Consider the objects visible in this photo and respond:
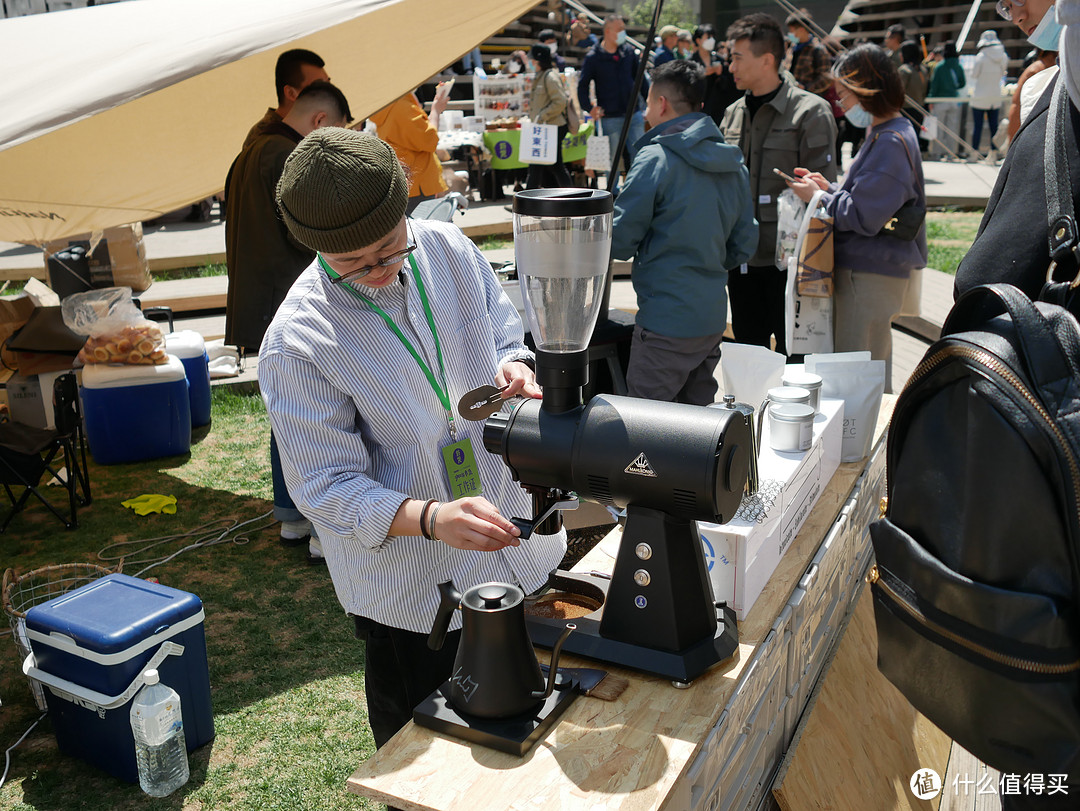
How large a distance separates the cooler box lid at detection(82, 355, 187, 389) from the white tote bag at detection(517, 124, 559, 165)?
2.97 m

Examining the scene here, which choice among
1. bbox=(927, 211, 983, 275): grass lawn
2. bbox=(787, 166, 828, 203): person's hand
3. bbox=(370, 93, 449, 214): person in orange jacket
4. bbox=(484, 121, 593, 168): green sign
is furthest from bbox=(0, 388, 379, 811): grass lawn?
bbox=(484, 121, 593, 168): green sign

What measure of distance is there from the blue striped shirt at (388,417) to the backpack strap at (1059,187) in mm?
1032

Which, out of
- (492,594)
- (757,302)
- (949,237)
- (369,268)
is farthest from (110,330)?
(949,237)

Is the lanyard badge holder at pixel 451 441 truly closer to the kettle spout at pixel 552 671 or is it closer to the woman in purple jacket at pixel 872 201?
the kettle spout at pixel 552 671

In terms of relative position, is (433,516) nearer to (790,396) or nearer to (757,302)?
(790,396)

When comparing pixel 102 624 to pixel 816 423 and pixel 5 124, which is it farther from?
pixel 816 423

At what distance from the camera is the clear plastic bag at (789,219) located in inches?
167

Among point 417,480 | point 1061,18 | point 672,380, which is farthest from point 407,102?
point 1061,18

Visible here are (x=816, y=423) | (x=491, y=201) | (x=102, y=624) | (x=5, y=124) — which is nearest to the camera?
(x=816, y=423)

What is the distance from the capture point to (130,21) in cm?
356

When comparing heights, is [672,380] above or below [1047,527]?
below

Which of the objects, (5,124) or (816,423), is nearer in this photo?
(816,423)

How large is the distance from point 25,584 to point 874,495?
3.33 m

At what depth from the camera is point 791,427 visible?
2.11 m
